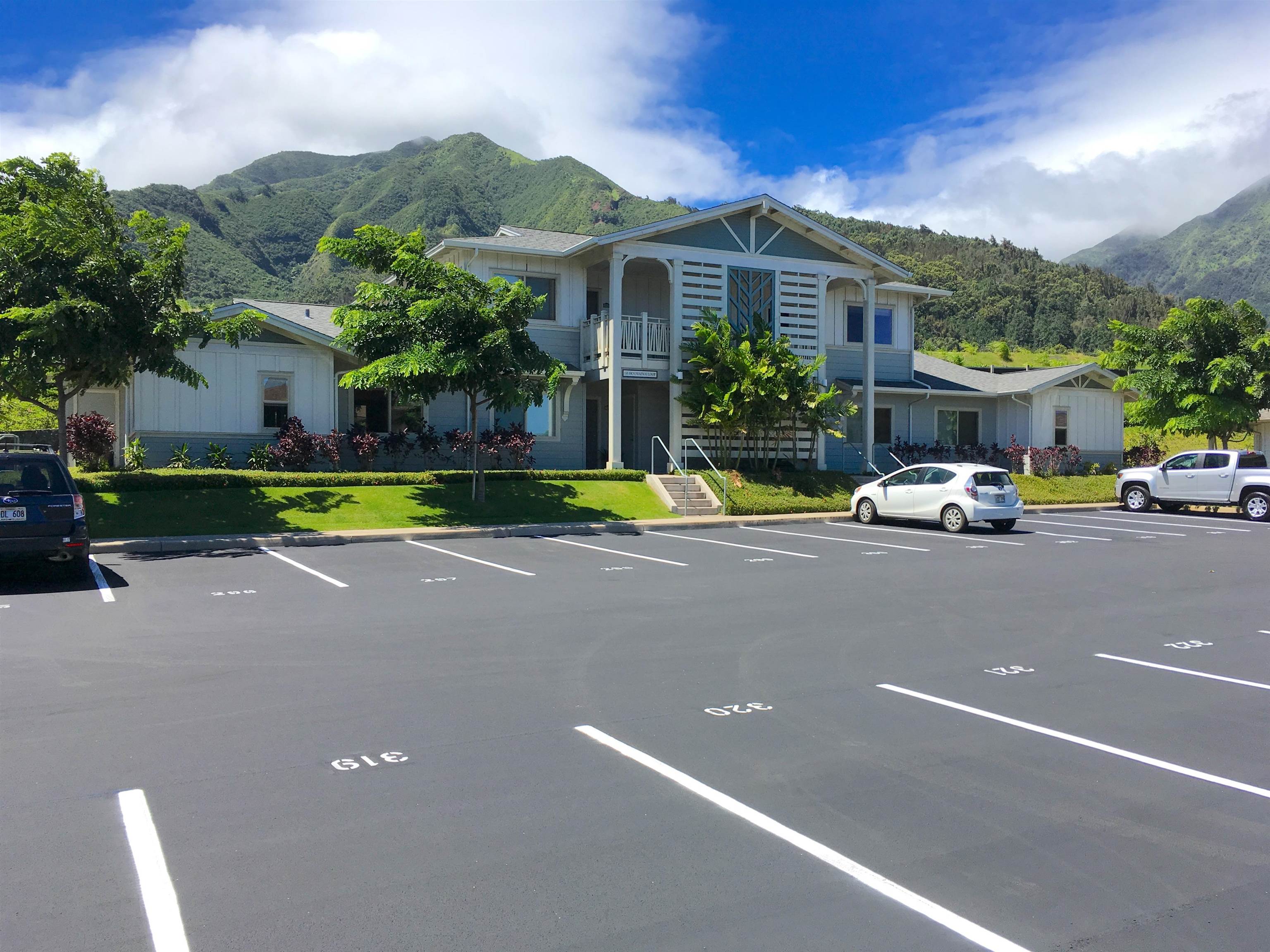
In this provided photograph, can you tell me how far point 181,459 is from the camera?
21.5 metres

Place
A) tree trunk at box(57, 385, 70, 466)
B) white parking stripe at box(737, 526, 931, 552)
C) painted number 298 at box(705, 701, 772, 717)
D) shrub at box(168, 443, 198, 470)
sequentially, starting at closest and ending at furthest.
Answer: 1. painted number 298 at box(705, 701, 772, 717)
2. white parking stripe at box(737, 526, 931, 552)
3. tree trunk at box(57, 385, 70, 466)
4. shrub at box(168, 443, 198, 470)

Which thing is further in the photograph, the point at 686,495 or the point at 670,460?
the point at 670,460

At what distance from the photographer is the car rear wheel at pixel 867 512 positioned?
71.9 ft

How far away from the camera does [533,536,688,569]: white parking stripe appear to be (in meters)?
14.7

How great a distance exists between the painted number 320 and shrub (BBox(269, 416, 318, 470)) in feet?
58.1

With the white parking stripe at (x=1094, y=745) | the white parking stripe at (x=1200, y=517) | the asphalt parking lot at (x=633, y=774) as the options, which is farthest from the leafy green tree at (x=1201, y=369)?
the white parking stripe at (x=1094, y=745)

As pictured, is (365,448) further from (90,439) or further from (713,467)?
(713,467)

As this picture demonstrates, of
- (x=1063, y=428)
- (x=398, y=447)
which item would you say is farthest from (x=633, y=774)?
(x=1063, y=428)

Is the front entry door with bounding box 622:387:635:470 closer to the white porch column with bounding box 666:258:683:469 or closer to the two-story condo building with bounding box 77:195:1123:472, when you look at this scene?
the two-story condo building with bounding box 77:195:1123:472

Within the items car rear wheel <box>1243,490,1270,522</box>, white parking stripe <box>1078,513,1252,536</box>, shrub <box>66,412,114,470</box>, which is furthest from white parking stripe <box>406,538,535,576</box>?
car rear wheel <box>1243,490,1270,522</box>

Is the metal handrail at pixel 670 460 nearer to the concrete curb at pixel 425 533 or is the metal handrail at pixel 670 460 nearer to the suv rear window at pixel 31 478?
the concrete curb at pixel 425 533

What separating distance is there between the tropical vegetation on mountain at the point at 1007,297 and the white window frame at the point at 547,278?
2169 inches

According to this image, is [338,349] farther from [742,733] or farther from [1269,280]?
[1269,280]

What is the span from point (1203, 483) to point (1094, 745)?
2195cm
